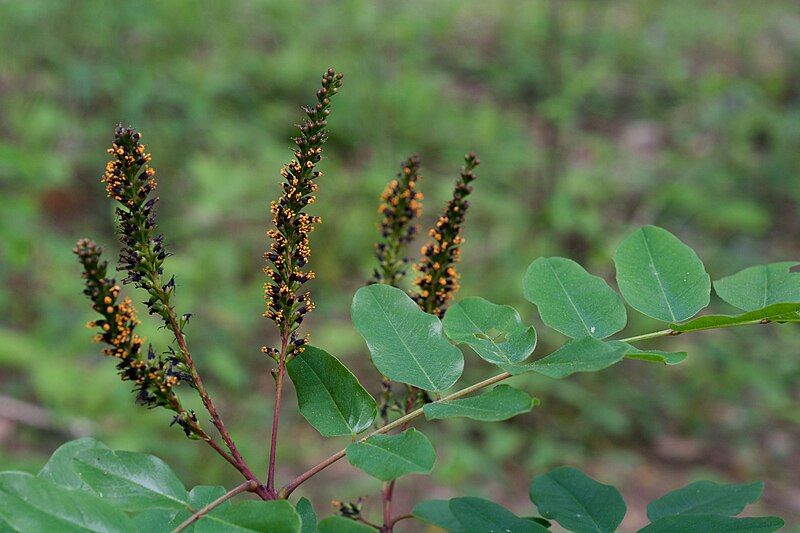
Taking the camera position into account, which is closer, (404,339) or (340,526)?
(340,526)

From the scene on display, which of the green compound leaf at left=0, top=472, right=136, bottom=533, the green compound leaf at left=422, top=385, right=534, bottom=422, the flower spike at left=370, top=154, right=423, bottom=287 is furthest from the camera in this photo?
the flower spike at left=370, top=154, right=423, bottom=287

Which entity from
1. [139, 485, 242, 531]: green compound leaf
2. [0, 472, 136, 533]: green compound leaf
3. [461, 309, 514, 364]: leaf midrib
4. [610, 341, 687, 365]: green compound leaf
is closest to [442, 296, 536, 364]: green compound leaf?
[461, 309, 514, 364]: leaf midrib

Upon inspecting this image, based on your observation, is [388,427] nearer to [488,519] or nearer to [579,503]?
[488,519]

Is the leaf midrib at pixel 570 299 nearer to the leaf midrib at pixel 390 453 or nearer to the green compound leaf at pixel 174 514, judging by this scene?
the leaf midrib at pixel 390 453

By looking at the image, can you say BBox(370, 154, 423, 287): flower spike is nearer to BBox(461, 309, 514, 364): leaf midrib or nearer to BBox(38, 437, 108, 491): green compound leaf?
BBox(461, 309, 514, 364): leaf midrib

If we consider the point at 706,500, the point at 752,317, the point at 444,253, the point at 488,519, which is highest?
the point at 444,253

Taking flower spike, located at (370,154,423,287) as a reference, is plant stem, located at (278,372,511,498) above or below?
below

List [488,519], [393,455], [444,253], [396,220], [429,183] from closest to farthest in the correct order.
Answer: [393,455], [488,519], [444,253], [396,220], [429,183]

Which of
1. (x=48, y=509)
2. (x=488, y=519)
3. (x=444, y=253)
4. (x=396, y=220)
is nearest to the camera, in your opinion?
(x=48, y=509)

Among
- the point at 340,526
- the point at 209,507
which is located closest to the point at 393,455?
the point at 340,526
